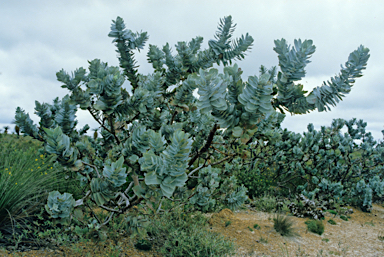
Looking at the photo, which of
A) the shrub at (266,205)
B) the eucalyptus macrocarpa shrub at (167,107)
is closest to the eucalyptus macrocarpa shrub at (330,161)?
the shrub at (266,205)

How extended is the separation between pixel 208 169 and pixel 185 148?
1.59 meters

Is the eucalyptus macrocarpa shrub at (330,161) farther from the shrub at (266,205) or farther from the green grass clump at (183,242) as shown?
the green grass clump at (183,242)

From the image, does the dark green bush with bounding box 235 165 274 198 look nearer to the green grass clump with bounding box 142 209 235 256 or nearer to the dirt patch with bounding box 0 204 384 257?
the dirt patch with bounding box 0 204 384 257

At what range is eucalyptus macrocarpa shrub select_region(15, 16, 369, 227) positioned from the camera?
1376 mm

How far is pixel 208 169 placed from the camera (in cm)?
295

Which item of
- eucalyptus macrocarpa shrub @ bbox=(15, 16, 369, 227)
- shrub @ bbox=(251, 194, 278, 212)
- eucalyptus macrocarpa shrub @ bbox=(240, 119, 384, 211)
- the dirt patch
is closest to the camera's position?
eucalyptus macrocarpa shrub @ bbox=(15, 16, 369, 227)

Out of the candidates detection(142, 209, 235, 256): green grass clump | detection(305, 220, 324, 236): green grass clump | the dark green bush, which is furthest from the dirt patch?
the dark green bush

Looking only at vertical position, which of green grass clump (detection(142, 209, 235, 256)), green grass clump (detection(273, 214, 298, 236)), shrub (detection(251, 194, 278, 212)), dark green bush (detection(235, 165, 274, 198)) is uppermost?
dark green bush (detection(235, 165, 274, 198))

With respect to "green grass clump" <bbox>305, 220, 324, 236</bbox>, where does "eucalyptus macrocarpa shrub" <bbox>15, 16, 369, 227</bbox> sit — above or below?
above

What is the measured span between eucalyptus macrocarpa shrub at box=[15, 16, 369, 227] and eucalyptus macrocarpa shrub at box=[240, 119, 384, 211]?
3.79m

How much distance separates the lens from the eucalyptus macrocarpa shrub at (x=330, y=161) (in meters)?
6.28

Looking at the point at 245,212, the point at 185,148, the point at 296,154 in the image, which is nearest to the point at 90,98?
the point at 185,148

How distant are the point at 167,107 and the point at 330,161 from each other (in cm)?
519

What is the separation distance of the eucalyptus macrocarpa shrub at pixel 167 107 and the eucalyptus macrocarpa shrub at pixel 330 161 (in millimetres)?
3790
